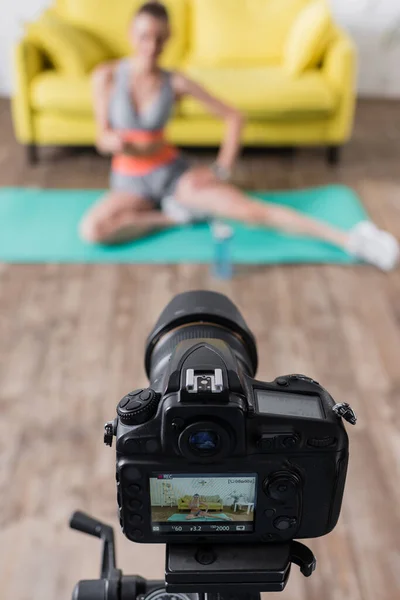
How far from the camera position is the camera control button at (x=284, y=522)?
83 centimetres

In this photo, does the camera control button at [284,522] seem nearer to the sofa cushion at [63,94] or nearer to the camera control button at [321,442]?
the camera control button at [321,442]

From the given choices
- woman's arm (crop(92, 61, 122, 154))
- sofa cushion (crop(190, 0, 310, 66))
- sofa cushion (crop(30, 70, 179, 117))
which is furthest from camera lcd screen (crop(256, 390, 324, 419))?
sofa cushion (crop(190, 0, 310, 66))

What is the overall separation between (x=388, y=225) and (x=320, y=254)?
44 cm

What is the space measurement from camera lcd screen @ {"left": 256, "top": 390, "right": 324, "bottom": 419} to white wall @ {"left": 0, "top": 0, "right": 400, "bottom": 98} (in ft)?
12.5

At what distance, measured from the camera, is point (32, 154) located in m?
3.40

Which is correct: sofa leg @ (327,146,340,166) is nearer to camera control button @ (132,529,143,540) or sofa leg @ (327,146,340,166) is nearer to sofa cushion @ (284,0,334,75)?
sofa cushion @ (284,0,334,75)

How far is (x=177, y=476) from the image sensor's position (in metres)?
0.79

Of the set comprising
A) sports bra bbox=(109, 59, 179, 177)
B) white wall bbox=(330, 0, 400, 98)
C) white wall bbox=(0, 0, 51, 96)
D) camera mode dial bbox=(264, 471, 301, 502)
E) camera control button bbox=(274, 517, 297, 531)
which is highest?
white wall bbox=(0, 0, 51, 96)

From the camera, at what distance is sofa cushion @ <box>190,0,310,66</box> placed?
3.49m

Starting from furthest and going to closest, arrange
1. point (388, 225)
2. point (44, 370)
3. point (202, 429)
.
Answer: point (388, 225) < point (44, 370) < point (202, 429)

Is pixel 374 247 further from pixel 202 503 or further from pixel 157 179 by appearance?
pixel 202 503

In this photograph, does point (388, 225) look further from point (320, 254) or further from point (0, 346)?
point (0, 346)

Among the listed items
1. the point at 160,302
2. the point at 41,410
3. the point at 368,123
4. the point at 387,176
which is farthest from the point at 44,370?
the point at 368,123

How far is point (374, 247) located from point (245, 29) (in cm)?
157
